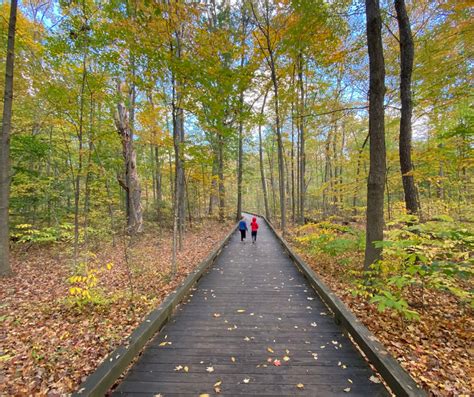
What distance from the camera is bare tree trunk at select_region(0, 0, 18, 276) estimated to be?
20.2 feet

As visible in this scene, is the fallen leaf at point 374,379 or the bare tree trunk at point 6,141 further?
the bare tree trunk at point 6,141

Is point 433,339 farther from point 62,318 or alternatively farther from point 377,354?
point 62,318

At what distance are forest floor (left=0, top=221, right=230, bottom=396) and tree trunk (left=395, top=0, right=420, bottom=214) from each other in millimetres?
6692

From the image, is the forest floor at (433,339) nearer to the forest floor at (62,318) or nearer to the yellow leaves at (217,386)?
the yellow leaves at (217,386)

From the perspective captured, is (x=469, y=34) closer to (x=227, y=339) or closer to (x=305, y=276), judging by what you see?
(x=305, y=276)

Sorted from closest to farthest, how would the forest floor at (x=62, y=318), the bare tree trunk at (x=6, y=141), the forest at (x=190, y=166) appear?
the forest floor at (x=62, y=318) → the forest at (x=190, y=166) → the bare tree trunk at (x=6, y=141)

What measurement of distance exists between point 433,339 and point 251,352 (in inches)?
102

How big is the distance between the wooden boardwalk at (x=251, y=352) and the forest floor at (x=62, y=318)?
2.25ft

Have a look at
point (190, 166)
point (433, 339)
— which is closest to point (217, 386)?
point (433, 339)

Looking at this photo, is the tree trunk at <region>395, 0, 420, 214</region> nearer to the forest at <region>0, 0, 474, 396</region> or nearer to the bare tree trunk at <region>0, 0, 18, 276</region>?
the forest at <region>0, 0, 474, 396</region>

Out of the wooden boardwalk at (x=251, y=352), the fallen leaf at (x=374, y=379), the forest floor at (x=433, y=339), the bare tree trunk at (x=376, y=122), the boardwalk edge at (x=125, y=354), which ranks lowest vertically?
the wooden boardwalk at (x=251, y=352)

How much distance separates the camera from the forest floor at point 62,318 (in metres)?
2.62

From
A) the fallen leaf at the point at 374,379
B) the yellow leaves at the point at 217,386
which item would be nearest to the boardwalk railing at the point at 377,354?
the fallen leaf at the point at 374,379

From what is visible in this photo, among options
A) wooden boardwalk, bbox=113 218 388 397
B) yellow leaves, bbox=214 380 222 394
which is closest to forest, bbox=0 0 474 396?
wooden boardwalk, bbox=113 218 388 397
